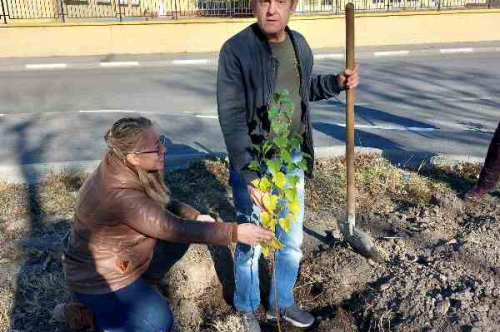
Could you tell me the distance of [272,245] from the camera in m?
2.33

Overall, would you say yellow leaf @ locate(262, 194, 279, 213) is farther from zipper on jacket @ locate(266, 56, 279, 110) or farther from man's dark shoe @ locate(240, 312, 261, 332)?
man's dark shoe @ locate(240, 312, 261, 332)

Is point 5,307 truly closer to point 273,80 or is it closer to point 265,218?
point 265,218

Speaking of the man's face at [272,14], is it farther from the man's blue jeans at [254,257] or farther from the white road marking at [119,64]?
the white road marking at [119,64]

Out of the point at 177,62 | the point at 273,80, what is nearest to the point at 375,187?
the point at 273,80

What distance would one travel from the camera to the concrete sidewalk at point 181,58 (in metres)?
13.5

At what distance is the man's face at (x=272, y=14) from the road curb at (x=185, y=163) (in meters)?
2.70

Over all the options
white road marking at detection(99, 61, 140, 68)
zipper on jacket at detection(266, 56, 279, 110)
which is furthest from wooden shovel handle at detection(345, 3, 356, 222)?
white road marking at detection(99, 61, 140, 68)

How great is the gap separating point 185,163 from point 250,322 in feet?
7.89

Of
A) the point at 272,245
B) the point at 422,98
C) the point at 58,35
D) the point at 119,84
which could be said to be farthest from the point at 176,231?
the point at 58,35

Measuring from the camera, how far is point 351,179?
3.38m

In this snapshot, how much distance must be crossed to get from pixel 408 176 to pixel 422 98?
14.7ft

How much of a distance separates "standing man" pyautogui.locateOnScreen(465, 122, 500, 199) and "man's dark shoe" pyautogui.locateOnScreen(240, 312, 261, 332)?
2.27m

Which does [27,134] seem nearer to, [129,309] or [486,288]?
[129,309]

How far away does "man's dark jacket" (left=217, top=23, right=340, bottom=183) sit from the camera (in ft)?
7.59
